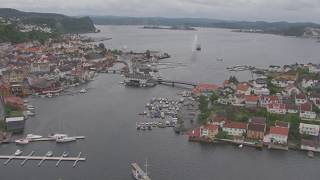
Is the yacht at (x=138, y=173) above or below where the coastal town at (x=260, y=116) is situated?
below

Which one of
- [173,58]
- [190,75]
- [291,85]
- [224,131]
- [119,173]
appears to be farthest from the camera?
[173,58]

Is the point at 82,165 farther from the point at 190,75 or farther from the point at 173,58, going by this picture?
the point at 173,58

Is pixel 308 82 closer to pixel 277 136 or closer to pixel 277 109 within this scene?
pixel 277 109

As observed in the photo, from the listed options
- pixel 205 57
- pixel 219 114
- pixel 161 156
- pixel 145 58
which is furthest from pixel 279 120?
pixel 205 57

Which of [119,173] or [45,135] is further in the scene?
[45,135]

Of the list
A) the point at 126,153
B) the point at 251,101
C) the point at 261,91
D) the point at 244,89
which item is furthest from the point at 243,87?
the point at 126,153

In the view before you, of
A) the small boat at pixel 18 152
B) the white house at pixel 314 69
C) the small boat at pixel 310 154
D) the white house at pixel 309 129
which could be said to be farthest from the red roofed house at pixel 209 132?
the white house at pixel 314 69

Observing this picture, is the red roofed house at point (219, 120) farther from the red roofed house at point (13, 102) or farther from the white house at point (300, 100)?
the red roofed house at point (13, 102)
